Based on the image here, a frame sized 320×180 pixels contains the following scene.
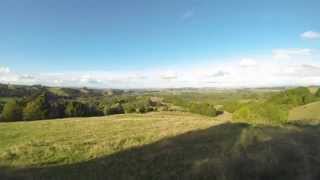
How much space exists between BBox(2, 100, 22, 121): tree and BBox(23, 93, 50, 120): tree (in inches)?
43.0

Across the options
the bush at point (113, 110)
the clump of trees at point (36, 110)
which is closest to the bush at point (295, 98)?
the bush at point (113, 110)

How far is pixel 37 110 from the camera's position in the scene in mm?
74125

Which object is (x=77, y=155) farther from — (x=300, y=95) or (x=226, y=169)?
(x=300, y=95)

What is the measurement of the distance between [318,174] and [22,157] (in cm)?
1432

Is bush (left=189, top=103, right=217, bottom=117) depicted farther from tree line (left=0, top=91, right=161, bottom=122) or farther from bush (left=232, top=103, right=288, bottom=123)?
bush (left=232, top=103, right=288, bottom=123)

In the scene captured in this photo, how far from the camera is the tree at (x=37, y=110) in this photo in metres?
73.9

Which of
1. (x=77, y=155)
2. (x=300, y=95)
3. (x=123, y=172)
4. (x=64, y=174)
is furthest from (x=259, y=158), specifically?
(x=300, y=95)

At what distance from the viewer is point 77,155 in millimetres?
19438

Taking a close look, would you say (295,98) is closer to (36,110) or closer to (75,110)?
(75,110)

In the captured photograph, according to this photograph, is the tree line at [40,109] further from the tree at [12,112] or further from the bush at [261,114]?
the bush at [261,114]

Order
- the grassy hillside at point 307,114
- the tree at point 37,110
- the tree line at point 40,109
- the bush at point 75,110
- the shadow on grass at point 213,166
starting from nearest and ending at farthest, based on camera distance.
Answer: the shadow on grass at point 213,166 → the grassy hillside at point 307,114 → the tree line at point 40,109 → the tree at point 37,110 → the bush at point 75,110

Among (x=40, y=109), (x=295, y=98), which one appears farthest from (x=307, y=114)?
(x=40, y=109)

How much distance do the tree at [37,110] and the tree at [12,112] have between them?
1092 mm

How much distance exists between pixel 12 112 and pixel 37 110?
4521 millimetres
